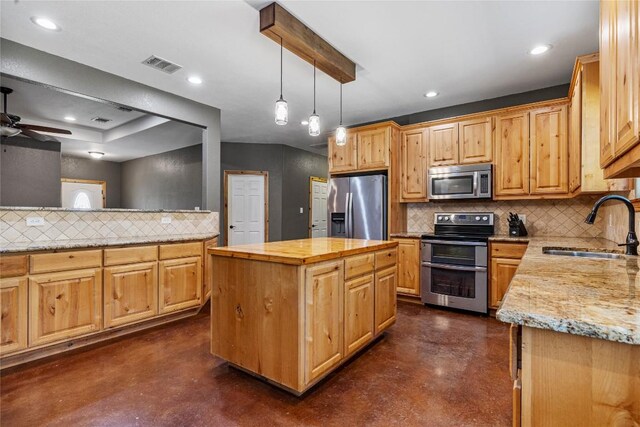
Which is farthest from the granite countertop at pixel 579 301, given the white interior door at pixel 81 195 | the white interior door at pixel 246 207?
the white interior door at pixel 81 195

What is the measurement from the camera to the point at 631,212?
6.10ft

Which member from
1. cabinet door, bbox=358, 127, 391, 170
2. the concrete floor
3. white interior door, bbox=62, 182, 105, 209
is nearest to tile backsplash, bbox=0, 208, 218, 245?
the concrete floor

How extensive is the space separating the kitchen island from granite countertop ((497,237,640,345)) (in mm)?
1114

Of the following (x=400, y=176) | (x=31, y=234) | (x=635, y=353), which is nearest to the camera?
(x=635, y=353)

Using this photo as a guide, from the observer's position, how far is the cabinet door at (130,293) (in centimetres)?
281

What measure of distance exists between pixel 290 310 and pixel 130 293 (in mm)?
1925

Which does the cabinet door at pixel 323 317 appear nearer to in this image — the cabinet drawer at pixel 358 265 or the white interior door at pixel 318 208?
the cabinet drawer at pixel 358 265

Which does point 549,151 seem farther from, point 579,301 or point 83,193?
point 83,193

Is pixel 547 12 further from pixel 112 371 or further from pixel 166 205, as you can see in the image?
pixel 166 205

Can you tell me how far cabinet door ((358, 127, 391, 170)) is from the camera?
429cm

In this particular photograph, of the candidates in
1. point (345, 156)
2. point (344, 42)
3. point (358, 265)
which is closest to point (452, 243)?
point (358, 265)

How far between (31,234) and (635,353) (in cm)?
367

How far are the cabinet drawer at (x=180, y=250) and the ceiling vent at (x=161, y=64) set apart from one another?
5.88 feet

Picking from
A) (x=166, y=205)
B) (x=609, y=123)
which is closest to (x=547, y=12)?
(x=609, y=123)
